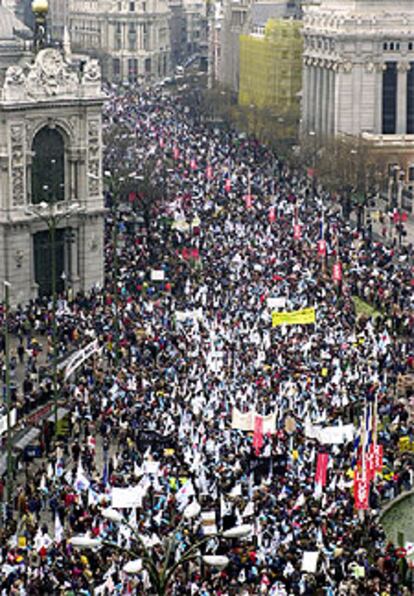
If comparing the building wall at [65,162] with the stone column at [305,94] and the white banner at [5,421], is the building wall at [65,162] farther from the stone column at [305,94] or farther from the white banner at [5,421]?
the stone column at [305,94]

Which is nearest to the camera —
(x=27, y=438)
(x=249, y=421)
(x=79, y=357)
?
(x=249, y=421)

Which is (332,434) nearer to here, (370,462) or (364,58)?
(370,462)

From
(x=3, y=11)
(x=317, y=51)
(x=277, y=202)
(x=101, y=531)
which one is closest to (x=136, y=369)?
(x=101, y=531)

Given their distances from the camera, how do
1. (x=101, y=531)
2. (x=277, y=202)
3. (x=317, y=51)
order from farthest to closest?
(x=317, y=51)
(x=277, y=202)
(x=101, y=531)

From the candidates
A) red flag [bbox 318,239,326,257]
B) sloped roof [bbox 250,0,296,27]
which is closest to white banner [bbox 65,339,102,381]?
red flag [bbox 318,239,326,257]

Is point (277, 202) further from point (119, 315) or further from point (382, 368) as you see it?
point (382, 368)

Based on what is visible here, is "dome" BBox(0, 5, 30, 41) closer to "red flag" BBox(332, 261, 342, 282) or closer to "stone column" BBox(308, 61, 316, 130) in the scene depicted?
"red flag" BBox(332, 261, 342, 282)

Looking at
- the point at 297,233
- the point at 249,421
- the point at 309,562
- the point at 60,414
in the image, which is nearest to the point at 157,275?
the point at 297,233
